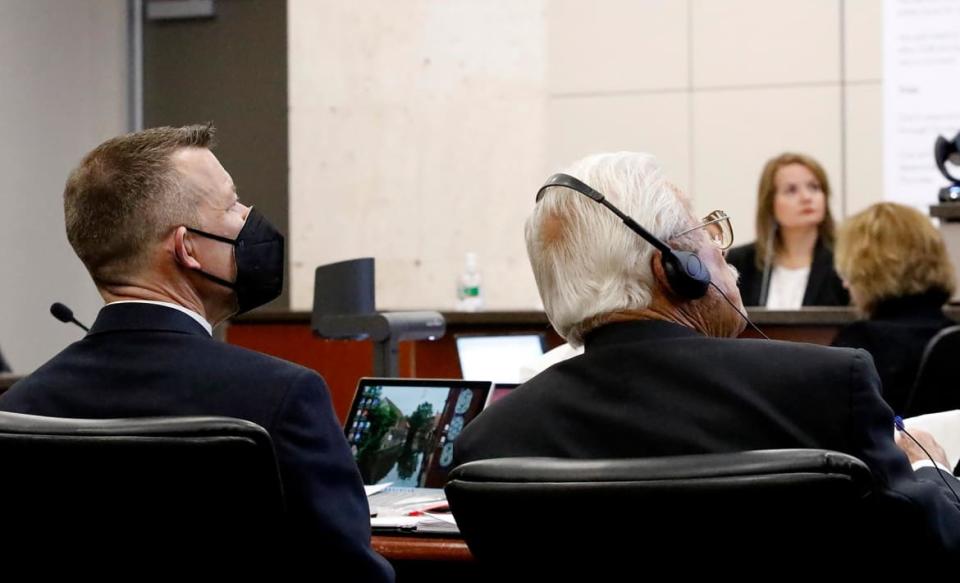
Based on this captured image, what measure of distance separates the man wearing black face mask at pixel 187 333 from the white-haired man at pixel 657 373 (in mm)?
169

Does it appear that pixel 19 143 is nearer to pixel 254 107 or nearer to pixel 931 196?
pixel 254 107

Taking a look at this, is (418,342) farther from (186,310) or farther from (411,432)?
(186,310)

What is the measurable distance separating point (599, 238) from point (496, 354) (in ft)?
6.54

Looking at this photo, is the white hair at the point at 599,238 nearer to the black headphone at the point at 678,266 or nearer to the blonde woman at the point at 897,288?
the black headphone at the point at 678,266

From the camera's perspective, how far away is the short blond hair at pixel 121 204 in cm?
181

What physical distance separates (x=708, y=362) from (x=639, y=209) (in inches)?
9.7

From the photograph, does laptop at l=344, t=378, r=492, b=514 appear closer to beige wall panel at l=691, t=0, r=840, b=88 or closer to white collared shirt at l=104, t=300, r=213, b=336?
white collared shirt at l=104, t=300, r=213, b=336

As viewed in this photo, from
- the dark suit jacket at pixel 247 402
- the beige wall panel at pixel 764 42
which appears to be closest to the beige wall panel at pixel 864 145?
the beige wall panel at pixel 764 42

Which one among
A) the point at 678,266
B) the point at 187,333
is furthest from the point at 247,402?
the point at 678,266

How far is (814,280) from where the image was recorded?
4867 millimetres

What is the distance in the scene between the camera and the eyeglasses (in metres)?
1.77

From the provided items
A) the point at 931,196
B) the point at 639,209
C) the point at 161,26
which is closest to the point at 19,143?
the point at 161,26

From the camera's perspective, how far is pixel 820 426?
1423mm

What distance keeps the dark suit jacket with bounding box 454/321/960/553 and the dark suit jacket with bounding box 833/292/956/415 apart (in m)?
1.91
